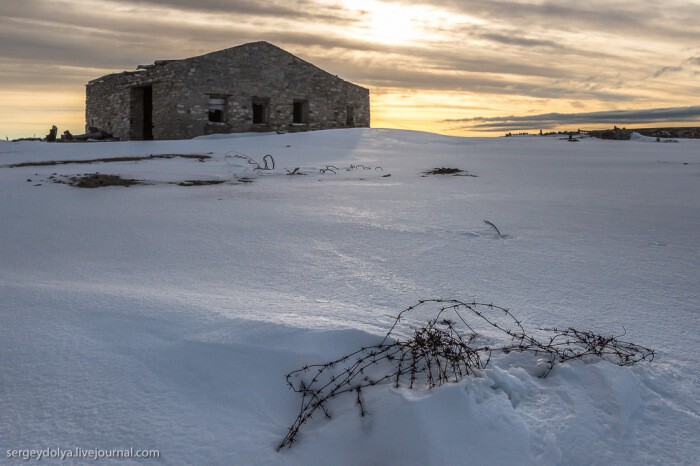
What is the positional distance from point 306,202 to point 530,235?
210 centimetres

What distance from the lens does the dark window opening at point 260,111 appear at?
19858mm

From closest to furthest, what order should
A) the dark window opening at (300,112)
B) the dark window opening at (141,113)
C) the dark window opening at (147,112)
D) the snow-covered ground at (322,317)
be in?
the snow-covered ground at (322,317) → the dark window opening at (141,113) → the dark window opening at (147,112) → the dark window opening at (300,112)

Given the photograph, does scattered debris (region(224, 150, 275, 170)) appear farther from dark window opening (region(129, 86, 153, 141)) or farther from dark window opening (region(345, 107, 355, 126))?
dark window opening (region(345, 107, 355, 126))

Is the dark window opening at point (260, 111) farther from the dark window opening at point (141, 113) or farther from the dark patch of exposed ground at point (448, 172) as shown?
the dark patch of exposed ground at point (448, 172)

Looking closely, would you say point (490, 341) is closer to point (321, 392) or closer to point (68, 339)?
point (321, 392)

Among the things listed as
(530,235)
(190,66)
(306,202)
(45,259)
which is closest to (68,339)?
(45,259)

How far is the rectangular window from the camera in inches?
738

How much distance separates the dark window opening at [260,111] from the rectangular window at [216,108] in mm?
1192

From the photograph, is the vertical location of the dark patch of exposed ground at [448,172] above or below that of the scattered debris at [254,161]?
below

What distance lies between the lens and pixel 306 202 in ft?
16.4

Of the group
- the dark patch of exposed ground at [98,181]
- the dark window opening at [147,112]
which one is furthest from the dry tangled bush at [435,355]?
the dark window opening at [147,112]

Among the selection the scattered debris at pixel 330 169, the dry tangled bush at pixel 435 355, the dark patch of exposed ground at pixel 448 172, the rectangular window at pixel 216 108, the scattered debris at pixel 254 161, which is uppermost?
the rectangular window at pixel 216 108

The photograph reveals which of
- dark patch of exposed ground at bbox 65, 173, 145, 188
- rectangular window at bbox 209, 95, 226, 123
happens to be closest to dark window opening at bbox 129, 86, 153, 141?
rectangular window at bbox 209, 95, 226, 123

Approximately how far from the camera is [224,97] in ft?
62.2
